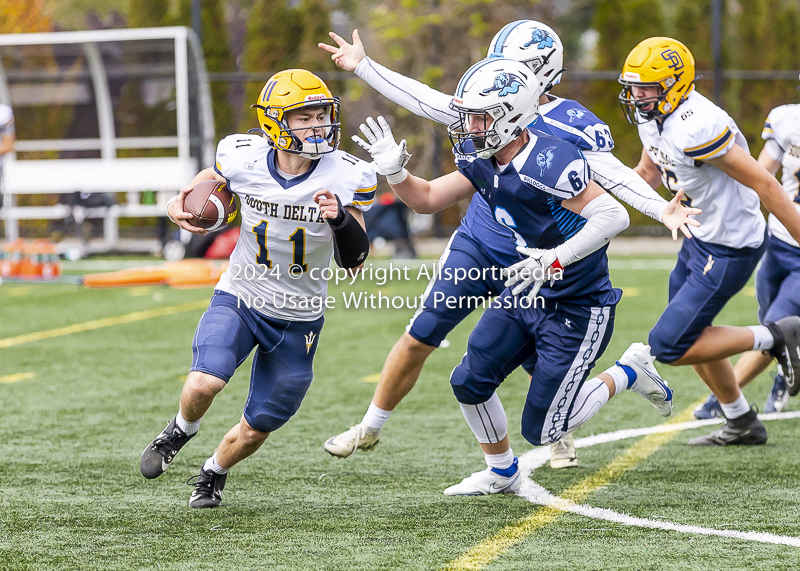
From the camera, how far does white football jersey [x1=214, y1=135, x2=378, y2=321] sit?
161 inches

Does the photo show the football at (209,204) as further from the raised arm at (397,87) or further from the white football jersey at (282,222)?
the raised arm at (397,87)

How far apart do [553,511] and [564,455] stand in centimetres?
75

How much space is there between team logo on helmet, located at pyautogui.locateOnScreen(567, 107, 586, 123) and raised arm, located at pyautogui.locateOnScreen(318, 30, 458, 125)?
1.63 ft

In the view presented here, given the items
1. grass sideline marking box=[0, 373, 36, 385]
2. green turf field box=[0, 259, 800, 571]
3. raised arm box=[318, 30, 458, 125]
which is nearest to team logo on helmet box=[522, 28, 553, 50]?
raised arm box=[318, 30, 458, 125]

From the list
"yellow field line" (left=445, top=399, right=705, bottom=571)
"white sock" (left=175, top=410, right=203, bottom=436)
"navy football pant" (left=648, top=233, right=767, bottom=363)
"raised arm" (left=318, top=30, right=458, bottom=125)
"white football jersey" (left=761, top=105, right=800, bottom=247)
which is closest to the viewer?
"yellow field line" (left=445, top=399, right=705, bottom=571)

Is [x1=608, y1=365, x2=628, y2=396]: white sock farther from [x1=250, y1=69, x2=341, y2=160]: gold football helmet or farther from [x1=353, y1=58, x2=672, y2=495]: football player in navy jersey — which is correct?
[x1=250, y1=69, x2=341, y2=160]: gold football helmet

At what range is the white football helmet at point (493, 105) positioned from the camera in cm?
377

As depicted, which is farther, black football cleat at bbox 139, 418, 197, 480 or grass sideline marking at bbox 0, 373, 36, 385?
grass sideline marking at bbox 0, 373, 36, 385

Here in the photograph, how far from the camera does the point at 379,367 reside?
720 centimetres

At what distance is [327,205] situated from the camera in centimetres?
381

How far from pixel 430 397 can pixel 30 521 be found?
9.61ft

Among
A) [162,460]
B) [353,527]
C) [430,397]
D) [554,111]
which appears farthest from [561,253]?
[430,397]

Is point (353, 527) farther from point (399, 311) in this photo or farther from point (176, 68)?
point (176, 68)

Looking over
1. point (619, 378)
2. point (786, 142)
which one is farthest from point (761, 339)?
point (786, 142)
